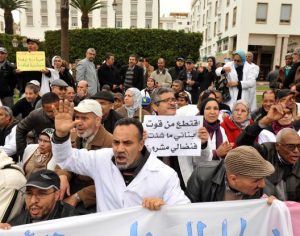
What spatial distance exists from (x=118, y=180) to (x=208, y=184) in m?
0.72

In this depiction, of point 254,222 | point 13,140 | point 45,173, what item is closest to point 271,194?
point 254,222

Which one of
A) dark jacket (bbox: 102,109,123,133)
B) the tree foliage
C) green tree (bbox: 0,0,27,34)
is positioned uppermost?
green tree (bbox: 0,0,27,34)

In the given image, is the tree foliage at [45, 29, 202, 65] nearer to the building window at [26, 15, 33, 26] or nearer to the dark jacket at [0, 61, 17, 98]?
the dark jacket at [0, 61, 17, 98]

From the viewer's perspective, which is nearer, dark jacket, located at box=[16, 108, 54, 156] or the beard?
the beard

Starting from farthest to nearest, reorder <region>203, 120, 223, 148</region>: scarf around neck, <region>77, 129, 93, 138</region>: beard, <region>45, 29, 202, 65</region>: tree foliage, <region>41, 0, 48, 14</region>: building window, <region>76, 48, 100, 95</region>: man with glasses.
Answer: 1. <region>41, 0, 48, 14</region>: building window
2. <region>45, 29, 202, 65</region>: tree foliage
3. <region>76, 48, 100, 95</region>: man with glasses
4. <region>203, 120, 223, 148</region>: scarf around neck
5. <region>77, 129, 93, 138</region>: beard

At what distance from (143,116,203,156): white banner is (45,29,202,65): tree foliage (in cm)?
2001

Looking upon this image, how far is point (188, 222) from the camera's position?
249 centimetres

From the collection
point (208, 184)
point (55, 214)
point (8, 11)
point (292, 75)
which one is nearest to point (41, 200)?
point (55, 214)

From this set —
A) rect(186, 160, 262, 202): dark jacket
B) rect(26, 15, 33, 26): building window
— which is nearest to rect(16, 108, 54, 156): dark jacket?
rect(186, 160, 262, 202): dark jacket

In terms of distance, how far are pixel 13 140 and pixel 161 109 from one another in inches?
75.4

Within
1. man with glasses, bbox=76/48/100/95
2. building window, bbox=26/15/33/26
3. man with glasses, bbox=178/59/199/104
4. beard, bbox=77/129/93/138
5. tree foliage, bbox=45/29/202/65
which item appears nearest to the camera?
beard, bbox=77/129/93/138

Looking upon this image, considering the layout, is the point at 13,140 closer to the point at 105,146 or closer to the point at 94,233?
the point at 105,146

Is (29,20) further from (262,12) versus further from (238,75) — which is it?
(238,75)

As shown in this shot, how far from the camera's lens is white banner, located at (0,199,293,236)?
7.71 ft
